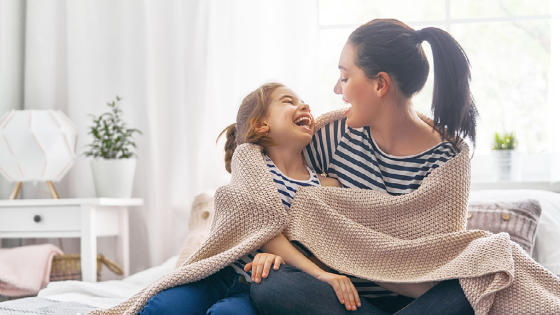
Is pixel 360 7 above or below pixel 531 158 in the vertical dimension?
above

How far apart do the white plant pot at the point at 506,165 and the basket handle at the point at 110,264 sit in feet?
5.25

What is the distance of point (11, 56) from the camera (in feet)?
8.82

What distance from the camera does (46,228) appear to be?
7.52ft

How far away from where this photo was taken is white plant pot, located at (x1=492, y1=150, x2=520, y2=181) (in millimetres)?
2293

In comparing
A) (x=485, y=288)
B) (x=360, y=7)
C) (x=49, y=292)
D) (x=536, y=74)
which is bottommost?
(x=49, y=292)

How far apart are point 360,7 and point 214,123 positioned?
2.77 ft

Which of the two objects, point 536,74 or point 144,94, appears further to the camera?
point 144,94

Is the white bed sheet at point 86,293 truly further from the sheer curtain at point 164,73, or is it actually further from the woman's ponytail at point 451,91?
the woman's ponytail at point 451,91

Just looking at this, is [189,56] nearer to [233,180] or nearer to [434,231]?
[233,180]

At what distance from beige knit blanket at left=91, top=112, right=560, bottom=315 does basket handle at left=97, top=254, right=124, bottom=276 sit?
118 cm

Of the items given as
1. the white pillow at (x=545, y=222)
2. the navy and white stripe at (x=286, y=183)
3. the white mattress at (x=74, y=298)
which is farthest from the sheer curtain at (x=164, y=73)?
the navy and white stripe at (x=286, y=183)

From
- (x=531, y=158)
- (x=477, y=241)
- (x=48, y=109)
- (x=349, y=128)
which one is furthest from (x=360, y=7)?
(x=477, y=241)

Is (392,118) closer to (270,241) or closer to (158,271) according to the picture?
(270,241)

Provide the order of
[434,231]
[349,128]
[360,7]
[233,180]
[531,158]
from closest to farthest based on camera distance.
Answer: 1. [434,231]
2. [233,180]
3. [349,128]
4. [531,158]
5. [360,7]
